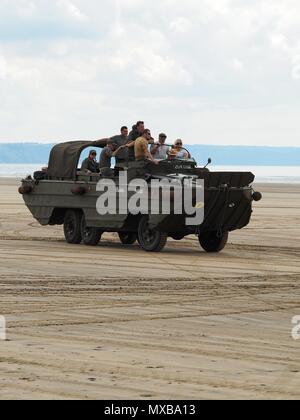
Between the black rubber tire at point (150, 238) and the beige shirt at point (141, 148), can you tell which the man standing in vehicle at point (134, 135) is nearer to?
the beige shirt at point (141, 148)

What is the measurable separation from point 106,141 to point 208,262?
4.21 meters

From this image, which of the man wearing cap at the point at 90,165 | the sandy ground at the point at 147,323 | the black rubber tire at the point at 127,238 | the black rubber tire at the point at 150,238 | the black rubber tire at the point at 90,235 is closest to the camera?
the sandy ground at the point at 147,323

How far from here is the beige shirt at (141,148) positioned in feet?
66.7

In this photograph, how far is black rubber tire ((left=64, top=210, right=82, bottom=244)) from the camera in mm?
22016

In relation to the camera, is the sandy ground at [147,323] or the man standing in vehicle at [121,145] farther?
the man standing in vehicle at [121,145]

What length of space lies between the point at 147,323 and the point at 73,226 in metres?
10.7

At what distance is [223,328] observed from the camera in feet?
37.3

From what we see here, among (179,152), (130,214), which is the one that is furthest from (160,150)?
(130,214)

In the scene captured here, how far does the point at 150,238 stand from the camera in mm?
20469

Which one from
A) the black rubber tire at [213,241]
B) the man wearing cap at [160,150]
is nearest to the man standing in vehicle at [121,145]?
the man wearing cap at [160,150]

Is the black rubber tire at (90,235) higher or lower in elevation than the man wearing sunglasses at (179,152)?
lower

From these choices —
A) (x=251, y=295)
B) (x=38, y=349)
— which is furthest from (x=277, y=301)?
(x=38, y=349)

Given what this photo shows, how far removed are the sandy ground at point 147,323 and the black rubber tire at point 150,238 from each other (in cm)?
23
